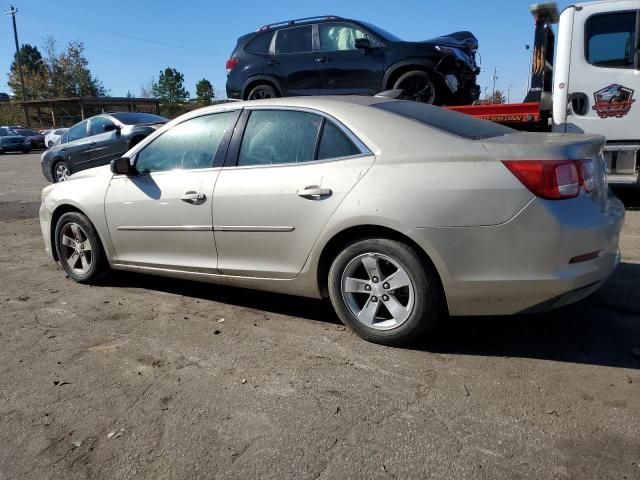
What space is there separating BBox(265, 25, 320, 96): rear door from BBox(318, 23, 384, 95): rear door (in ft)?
0.54

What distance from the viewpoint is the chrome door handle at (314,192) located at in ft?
11.9

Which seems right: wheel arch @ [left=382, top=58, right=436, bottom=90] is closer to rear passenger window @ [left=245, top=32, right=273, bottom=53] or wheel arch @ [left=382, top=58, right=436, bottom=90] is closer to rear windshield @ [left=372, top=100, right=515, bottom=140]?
rear passenger window @ [left=245, top=32, right=273, bottom=53]

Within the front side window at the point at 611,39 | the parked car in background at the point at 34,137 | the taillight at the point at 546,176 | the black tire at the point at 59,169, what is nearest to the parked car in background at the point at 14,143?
the parked car in background at the point at 34,137

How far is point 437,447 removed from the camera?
2520 mm

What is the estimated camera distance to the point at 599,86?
291 inches

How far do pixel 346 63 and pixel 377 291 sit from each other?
587 cm

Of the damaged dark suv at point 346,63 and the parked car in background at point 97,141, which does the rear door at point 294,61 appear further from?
the parked car in background at point 97,141

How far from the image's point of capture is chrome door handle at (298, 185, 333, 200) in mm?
3623

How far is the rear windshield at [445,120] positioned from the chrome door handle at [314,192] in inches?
27.8

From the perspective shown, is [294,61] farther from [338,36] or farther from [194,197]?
[194,197]

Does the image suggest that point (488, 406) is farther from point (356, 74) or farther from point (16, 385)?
point (356, 74)

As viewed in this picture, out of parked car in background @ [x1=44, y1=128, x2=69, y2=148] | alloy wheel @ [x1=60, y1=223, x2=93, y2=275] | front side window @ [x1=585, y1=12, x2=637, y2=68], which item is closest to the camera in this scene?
alloy wheel @ [x1=60, y1=223, x2=93, y2=275]

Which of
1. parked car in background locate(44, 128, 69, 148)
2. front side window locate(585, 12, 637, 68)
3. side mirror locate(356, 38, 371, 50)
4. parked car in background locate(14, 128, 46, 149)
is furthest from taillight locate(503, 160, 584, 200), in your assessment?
parked car in background locate(14, 128, 46, 149)

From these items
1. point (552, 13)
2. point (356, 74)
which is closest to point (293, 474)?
point (356, 74)
